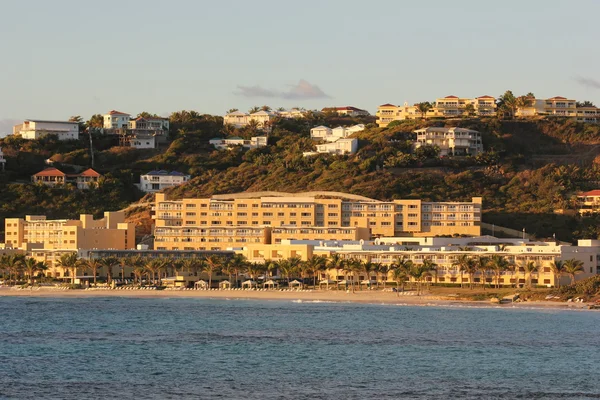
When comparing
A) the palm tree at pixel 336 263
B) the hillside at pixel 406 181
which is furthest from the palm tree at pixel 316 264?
the hillside at pixel 406 181

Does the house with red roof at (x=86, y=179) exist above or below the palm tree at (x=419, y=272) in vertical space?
above

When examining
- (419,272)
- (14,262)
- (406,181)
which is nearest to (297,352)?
(419,272)

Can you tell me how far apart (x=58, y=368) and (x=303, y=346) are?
18.6 meters

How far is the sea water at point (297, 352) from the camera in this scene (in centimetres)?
6688

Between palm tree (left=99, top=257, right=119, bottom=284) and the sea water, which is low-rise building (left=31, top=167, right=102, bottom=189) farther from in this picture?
the sea water

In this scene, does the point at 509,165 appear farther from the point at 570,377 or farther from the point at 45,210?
the point at 570,377

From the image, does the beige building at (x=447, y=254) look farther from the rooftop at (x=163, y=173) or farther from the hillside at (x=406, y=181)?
the rooftop at (x=163, y=173)

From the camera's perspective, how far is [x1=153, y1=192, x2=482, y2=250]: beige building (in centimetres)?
15775

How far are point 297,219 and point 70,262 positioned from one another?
34.0 m

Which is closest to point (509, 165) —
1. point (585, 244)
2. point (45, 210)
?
point (585, 244)

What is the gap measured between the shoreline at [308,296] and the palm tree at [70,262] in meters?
4.84

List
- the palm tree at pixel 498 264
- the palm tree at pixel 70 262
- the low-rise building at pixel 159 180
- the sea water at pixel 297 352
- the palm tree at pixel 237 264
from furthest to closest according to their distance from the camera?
1. the low-rise building at pixel 159 180
2. the palm tree at pixel 70 262
3. the palm tree at pixel 237 264
4. the palm tree at pixel 498 264
5. the sea water at pixel 297 352

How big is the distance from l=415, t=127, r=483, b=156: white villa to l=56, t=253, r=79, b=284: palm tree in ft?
230

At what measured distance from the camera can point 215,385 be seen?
224ft
